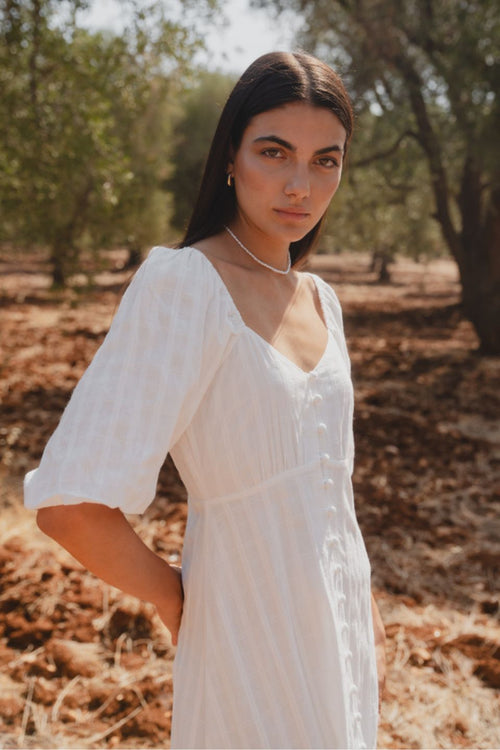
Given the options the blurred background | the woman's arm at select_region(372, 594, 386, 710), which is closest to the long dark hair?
the woman's arm at select_region(372, 594, 386, 710)

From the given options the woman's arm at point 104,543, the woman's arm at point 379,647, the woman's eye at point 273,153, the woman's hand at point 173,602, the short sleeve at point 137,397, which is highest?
the woman's eye at point 273,153

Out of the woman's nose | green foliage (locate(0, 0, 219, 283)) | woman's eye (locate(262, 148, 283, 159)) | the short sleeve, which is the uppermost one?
green foliage (locate(0, 0, 219, 283))

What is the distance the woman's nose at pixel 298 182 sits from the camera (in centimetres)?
144

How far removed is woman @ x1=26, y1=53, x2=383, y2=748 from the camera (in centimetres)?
123

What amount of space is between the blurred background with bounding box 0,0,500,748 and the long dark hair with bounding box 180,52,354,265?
7.33 feet

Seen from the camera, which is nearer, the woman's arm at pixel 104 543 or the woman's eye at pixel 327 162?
the woman's arm at pixel 104 543

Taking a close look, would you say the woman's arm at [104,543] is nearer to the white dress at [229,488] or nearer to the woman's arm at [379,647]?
the white dress at [229,488]

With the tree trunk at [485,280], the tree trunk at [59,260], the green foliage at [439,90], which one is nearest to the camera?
the tree trunk at [59,260]

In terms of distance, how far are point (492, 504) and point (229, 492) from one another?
4.66 metres

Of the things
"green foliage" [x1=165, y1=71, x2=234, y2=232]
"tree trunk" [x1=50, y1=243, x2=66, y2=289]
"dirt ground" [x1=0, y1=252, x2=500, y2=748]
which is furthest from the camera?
"green foliage" [x1=165, y1=71, x2=234, y2=232]

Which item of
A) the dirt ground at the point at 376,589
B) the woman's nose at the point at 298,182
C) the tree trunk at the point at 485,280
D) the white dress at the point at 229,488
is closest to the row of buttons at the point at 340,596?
the white dress at the point at 229,488

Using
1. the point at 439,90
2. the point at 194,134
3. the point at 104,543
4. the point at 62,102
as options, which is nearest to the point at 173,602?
the point at 104,543

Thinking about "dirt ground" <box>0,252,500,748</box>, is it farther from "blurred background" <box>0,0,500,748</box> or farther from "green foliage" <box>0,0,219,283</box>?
"green foliage" <box>0,0,219,283</box>

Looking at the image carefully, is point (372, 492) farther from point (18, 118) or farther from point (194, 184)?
point (194, 184)
